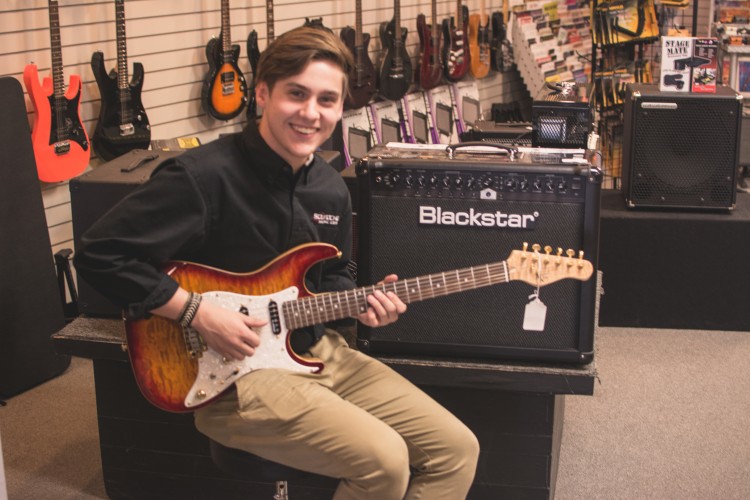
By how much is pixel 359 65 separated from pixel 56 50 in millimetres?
2008

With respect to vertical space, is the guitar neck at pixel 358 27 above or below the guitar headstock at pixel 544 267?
above

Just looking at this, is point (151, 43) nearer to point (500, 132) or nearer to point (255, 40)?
point (255, 40)

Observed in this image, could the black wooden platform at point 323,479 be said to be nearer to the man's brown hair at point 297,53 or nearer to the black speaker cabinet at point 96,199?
the black speaker cabinet at point 96,199

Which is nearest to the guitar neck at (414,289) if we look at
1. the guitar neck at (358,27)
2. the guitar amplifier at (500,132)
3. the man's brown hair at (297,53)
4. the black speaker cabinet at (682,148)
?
the man's brown hair at (297,53)

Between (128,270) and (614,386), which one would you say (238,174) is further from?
(614,386)

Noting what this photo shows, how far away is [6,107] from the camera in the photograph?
363cm

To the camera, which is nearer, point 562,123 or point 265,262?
point 265,262

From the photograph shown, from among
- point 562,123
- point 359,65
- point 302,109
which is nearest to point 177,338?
point 302,109

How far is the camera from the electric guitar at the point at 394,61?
19.2 ft

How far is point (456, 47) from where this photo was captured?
645cm

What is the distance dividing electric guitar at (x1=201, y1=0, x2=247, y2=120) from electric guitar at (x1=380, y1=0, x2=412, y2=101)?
1186 millimetres

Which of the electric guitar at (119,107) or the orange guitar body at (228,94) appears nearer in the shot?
the electric guitar at (119,107)

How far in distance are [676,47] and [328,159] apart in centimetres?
164

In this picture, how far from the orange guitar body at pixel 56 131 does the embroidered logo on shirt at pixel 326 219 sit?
184cm
